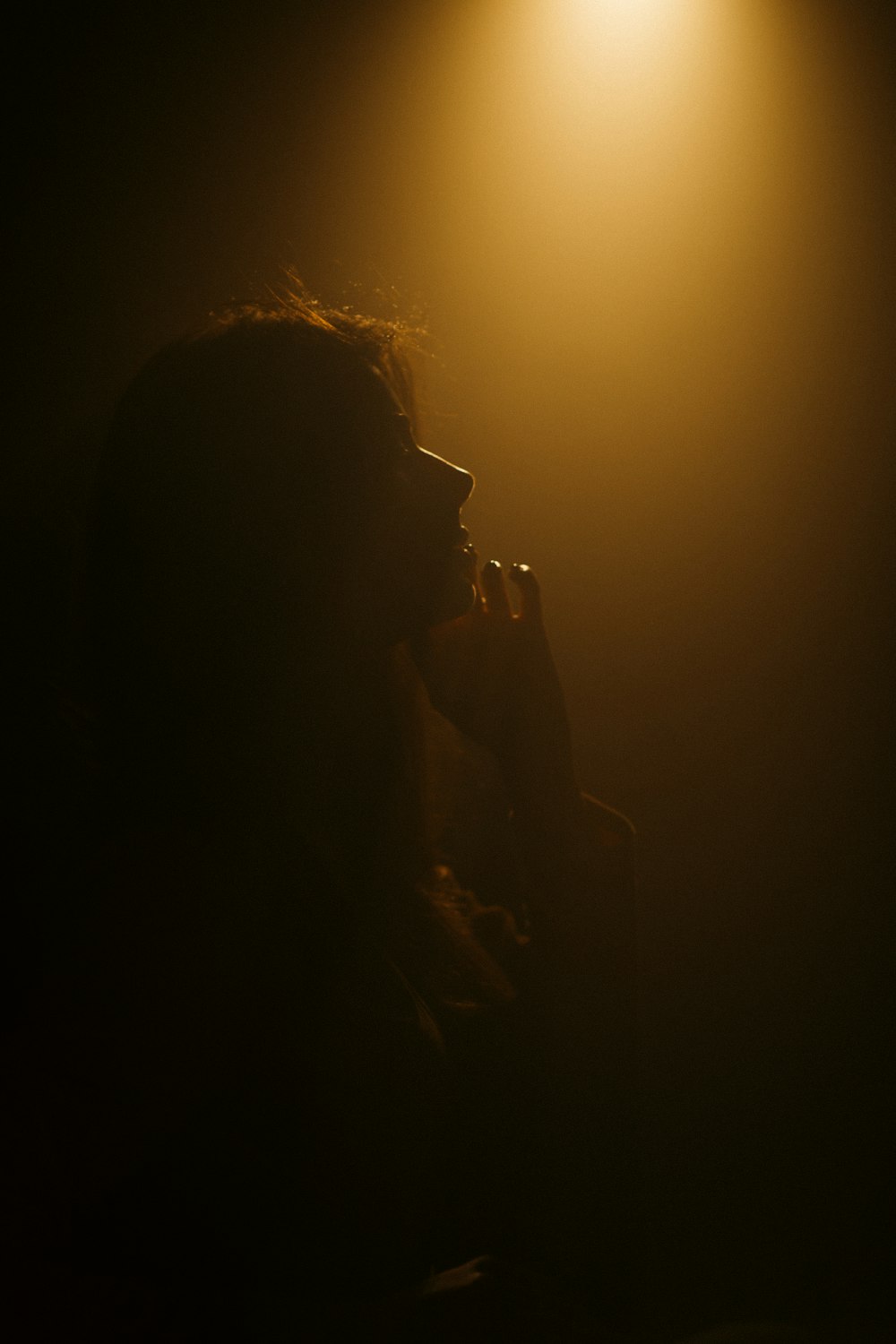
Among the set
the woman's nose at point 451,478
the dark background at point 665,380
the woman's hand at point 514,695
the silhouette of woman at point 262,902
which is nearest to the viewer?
the silhouette of woman at point 262,902

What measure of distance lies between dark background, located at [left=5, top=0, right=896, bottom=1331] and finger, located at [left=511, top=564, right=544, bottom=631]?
301mm

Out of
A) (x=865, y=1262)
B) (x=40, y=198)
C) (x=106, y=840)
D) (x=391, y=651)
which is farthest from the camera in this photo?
(x=865, y=1262)

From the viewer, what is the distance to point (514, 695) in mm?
876

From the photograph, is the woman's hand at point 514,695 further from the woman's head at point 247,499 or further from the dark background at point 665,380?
the dark background at point 665,380

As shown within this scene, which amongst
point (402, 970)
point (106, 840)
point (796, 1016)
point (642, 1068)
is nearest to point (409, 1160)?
point (402, 970)

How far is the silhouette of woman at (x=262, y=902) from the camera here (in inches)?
22.0

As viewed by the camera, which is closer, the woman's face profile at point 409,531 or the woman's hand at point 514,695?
A: the woman's face profile at point 409,531

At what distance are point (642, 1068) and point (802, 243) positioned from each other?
108 centimetres

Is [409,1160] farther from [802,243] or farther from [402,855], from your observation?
[802,243]

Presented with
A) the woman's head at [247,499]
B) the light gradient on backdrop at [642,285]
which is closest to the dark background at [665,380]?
the light gradient on backdrop at [642,285]

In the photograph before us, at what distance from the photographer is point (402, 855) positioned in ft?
2.41

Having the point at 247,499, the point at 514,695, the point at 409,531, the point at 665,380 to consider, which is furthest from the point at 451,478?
the point at 665,380

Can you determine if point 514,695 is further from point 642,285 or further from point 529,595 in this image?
point 642,285

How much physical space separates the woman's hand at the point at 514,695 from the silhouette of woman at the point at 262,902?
112 millimetres
